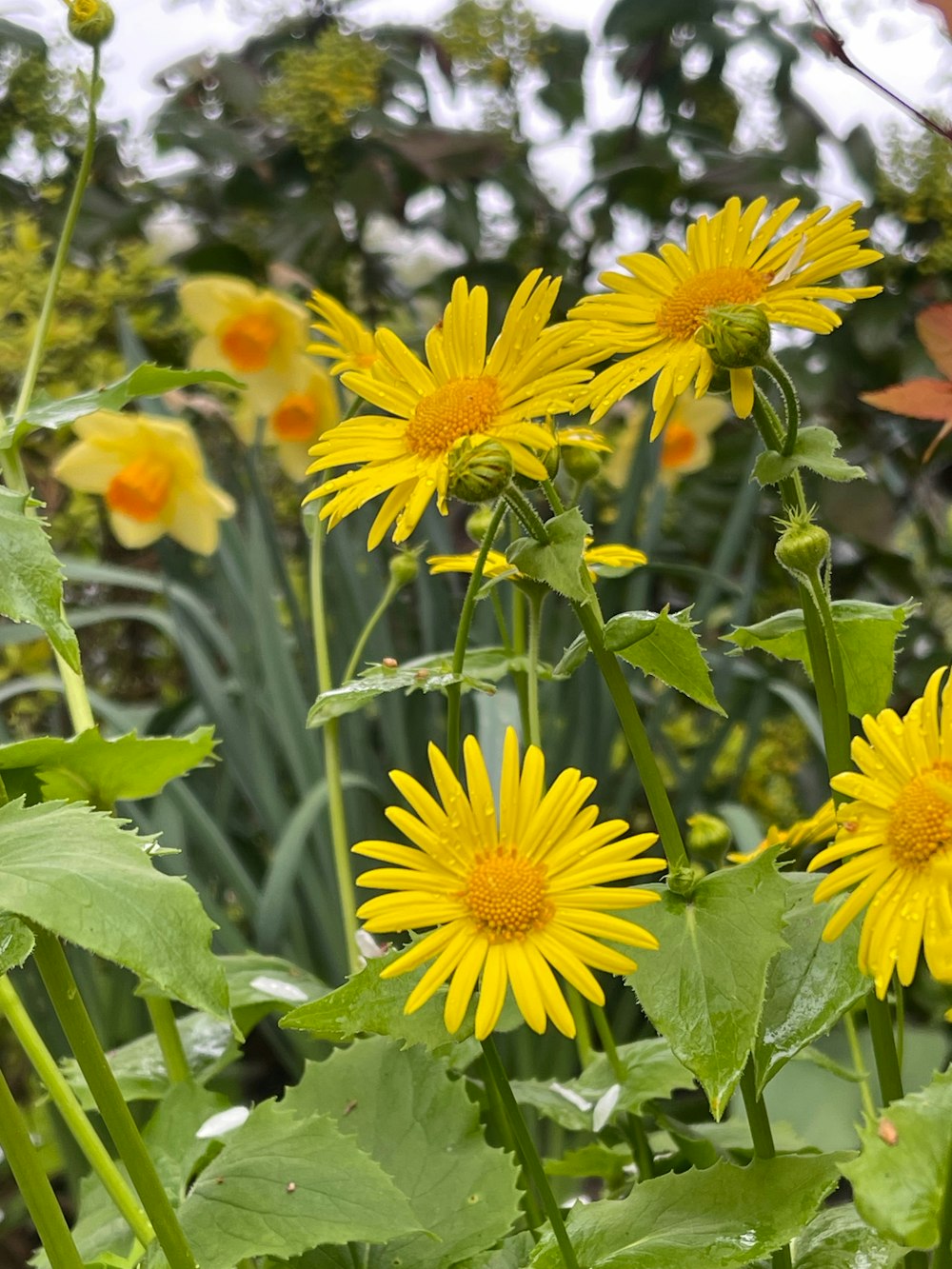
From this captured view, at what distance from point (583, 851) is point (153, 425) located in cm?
75

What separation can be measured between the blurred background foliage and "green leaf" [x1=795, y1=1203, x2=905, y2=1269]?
0.64 meters

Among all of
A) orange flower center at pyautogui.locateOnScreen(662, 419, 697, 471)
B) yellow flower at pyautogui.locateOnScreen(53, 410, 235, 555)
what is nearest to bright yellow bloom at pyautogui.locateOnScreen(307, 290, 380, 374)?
yellow flower at pyautogui.locateOnScreen(53, 410, 235, 555)

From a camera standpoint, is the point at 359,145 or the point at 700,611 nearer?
the point at 700,611

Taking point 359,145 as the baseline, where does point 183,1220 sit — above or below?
below

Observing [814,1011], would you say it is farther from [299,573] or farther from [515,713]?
[299,573]

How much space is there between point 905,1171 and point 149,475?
0.85 metres

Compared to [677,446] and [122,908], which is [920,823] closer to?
[122,908]

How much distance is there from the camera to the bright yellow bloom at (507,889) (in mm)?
286

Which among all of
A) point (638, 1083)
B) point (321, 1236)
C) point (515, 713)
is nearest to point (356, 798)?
point (515, 713)

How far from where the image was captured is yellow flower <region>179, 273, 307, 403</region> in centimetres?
104

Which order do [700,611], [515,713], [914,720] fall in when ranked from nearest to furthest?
[914,720] < [515,713] < [700,611]

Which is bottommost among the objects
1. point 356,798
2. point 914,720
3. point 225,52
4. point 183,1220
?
point 356,798

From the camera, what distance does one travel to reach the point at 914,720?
Result: 0.93ft

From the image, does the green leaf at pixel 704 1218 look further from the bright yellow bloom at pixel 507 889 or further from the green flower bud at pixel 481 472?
the green flower bud at pixel 481 472
